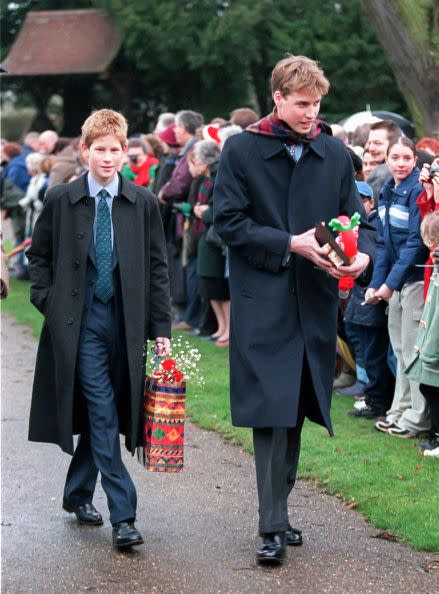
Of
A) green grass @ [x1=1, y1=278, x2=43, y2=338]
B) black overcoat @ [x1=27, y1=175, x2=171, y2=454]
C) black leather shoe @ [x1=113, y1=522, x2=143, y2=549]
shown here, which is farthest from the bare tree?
black leather shoe @ [x1=113, y1=522, x2=143, y2=549]

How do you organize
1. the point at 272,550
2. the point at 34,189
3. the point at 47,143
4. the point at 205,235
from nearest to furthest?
the point at 272,550 → the point at 205,235 → the point at 34,189 → the point at 47,143

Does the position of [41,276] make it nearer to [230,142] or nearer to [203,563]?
[230,142]

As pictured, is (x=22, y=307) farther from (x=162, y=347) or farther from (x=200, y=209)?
(x=162, y=347)

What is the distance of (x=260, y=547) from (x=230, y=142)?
1.85m

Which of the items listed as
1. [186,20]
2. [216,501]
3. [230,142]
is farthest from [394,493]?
[186,20]

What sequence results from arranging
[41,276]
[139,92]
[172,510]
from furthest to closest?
[139,92]
[172,510]
[41,276]

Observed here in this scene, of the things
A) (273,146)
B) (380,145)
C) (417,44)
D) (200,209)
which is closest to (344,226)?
(273,146)

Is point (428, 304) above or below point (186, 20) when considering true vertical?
below

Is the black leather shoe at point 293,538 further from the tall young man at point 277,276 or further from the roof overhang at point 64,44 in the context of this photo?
the roof overhang at point 64,44

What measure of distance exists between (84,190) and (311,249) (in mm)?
1270

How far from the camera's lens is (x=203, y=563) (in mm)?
5727

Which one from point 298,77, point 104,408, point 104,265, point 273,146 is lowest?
point 104,408

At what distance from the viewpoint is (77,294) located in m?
6.07

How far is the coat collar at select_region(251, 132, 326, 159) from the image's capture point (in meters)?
5.77
